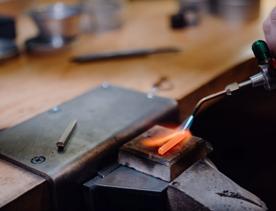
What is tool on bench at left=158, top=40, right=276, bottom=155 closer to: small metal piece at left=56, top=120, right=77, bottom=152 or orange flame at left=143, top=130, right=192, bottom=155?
orange flame at left=143, top=130, right=192, bottom=155

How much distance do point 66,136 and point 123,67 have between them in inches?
15.3

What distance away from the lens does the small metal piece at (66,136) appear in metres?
0.69

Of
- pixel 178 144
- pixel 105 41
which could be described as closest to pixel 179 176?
pixel 178 144

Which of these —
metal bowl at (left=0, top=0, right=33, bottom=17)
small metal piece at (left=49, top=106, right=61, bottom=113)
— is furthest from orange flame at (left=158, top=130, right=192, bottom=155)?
metal bowl at (left=0, top=0, right=33, bottom=17)

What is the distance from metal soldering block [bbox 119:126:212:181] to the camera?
64 centimetres

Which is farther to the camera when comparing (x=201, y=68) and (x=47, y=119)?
(x=201, y=68)

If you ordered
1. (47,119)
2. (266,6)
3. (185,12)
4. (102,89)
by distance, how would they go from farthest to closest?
(266,6)
(185,12)
(102,89)
(47,119)

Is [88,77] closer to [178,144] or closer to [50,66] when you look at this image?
[50,66]

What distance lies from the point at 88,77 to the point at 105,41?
1.05ft

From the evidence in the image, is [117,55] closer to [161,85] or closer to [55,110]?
[161,85]

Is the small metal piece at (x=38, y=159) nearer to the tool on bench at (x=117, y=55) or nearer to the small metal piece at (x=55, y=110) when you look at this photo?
the small metal piece at (x=55, y=110)

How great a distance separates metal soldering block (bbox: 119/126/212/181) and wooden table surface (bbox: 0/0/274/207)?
15 centimetres

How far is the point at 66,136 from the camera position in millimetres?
713

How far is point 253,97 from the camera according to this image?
43.0 inches
